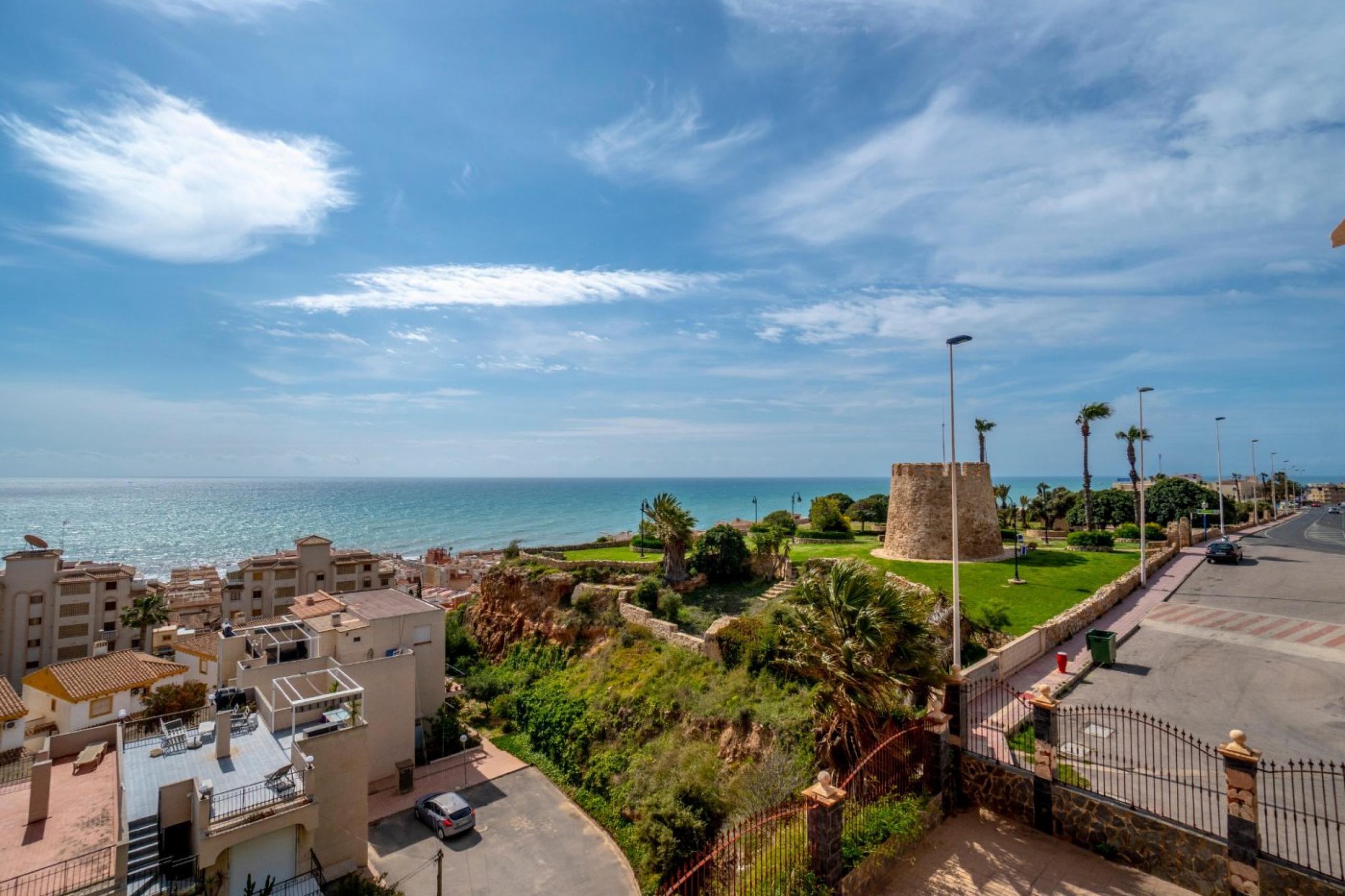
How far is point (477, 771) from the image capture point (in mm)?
25219

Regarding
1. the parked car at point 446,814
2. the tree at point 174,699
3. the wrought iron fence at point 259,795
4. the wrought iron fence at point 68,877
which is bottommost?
the parked car at point 446,814

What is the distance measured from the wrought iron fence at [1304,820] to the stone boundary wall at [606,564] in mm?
25684

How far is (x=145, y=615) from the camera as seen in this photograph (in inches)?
1352

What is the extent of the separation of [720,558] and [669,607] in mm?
5403

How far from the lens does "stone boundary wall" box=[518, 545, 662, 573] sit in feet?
113

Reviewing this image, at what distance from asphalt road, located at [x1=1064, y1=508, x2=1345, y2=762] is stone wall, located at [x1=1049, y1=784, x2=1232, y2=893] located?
4.37 metres

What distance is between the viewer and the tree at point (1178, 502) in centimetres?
6288

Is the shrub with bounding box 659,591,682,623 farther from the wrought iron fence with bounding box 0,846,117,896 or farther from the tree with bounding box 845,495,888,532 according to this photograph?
the tree with bounding box 845,495,888,532

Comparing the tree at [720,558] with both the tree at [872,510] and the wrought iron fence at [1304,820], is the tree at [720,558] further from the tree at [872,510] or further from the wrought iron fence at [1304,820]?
the tree at [872,510]

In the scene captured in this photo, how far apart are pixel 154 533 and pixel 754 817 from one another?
151 metres

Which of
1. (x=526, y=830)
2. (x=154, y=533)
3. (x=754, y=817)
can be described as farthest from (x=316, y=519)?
(x=754, y=817)

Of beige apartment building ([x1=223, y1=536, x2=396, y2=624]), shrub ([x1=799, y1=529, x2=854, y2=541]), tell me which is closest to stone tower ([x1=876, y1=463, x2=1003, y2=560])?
shrub ([x1=799, y1=529, x2=854, y2=541])

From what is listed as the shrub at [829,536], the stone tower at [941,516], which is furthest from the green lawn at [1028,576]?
the shrub at [829,536]

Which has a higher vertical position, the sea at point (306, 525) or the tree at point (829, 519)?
the tree at point (829, 519)
